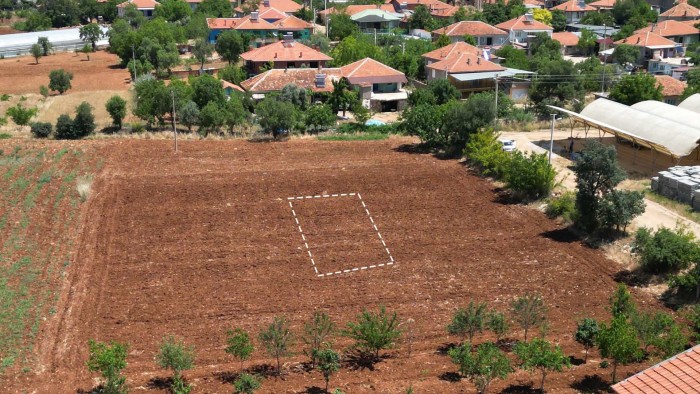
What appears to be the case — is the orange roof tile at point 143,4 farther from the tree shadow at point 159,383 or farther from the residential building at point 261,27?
the tree shadow at point 159,383

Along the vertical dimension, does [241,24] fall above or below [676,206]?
above

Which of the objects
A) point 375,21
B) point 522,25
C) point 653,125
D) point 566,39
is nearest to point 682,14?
point 566,39

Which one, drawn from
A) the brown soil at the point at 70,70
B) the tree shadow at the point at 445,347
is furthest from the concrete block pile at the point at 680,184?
the brown soil at the point at 70,70

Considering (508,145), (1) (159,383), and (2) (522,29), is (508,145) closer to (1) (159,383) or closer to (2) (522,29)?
(1) (159,383)

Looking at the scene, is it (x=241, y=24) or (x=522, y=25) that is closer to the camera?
(x=522, y=25)

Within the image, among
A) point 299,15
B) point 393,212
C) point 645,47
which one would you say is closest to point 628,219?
point 393,212

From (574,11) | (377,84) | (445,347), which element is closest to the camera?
(445,347)

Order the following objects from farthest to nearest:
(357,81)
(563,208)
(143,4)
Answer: (143,4) → (357,81) → (563,208)

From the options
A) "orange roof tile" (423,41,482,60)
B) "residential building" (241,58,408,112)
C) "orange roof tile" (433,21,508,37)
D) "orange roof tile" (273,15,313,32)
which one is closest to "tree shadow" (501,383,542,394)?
"residential building" (241,58,408,112)
